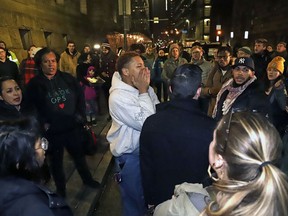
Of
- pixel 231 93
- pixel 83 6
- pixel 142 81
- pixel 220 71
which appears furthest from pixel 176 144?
pixel 83 6

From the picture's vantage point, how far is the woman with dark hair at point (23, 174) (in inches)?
56.6

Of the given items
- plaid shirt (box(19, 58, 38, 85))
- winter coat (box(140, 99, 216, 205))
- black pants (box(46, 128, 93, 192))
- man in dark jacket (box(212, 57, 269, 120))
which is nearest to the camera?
winter coat (box(140, 99, 216, 205))

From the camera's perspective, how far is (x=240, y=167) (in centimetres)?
114

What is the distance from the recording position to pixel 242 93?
3.44 meters

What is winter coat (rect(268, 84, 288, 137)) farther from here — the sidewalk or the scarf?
the sidewalk

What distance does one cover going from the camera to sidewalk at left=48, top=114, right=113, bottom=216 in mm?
3977

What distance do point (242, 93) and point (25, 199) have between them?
9.16 ft

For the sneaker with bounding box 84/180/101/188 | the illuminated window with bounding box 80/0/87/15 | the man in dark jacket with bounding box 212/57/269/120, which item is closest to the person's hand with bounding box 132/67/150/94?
the man in dark jacket with bounding box 212/57/269/120

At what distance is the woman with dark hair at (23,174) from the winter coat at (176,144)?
0.92 metres

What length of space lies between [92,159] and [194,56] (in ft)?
11.4

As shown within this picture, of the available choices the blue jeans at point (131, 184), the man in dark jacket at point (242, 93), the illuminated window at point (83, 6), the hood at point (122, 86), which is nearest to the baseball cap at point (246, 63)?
the man in dark jacket at point (242, 93)

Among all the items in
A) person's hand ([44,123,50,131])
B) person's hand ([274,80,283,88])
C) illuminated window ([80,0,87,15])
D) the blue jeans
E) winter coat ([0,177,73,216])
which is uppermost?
illuminated window ([80,0,87,15])

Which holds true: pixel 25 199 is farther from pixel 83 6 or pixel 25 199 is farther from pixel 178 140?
pixel 83 6

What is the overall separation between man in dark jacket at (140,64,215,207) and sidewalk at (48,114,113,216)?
185 cm
